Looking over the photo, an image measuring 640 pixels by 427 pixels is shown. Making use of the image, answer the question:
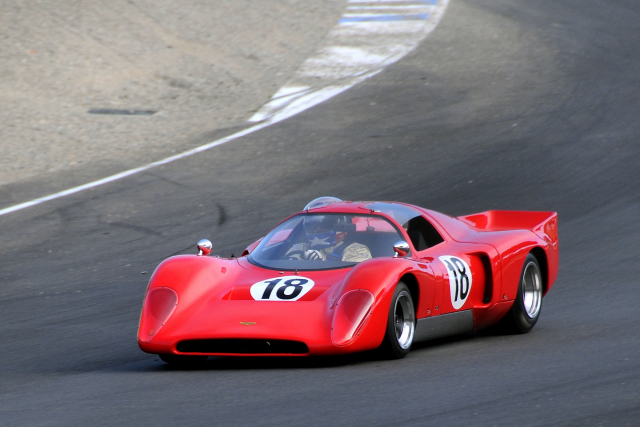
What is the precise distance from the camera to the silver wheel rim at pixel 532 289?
7.68 metres

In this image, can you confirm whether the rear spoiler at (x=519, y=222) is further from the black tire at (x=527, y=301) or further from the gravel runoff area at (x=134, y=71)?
the gravel runoff area at (x=134, y=71)

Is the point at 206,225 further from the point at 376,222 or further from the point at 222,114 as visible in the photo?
the point at 222,114

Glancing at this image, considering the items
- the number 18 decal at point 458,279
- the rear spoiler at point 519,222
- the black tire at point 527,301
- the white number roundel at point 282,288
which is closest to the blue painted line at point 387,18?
the rear spoiler at point 519,222

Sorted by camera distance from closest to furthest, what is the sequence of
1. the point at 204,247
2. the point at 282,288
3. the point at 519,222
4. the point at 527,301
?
the point at 282,288 → the point at 204,247 → the point at 527,301 → the point at 519,222

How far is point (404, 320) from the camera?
6.45 meters

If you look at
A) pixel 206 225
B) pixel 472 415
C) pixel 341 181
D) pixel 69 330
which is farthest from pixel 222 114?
pixel 472 415

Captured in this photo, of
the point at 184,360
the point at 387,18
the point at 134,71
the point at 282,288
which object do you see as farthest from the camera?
the point at 387,18

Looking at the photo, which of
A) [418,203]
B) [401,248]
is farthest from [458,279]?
[418,203]

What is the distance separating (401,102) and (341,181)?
151 inches

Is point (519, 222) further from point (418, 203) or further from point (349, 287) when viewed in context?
point (418, 203)

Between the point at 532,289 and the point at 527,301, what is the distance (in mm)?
130

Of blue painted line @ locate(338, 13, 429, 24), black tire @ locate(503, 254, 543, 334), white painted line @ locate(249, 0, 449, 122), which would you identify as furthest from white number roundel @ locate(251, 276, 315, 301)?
blue painted line @ locate(338, 13, 429, 24)

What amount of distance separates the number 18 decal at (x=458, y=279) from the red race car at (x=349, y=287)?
0.01 meters

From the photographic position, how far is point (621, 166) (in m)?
12.5
